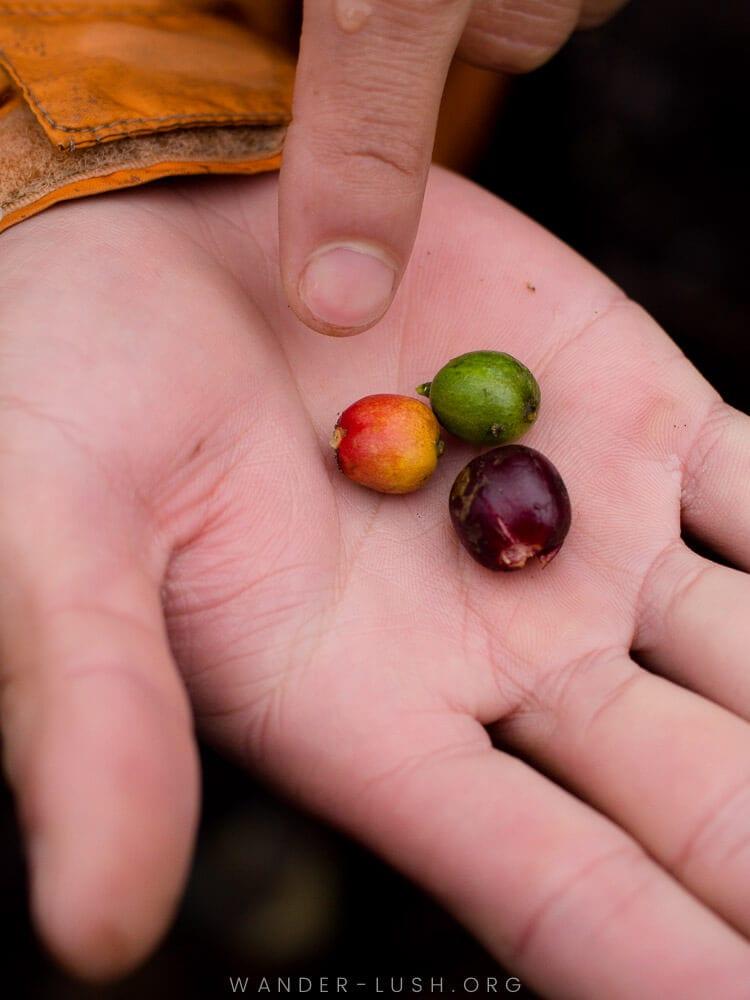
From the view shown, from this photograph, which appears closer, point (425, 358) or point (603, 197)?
point (425, 358)

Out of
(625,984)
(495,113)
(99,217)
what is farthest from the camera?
(495,113)

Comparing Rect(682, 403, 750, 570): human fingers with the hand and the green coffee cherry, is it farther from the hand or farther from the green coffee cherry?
the hand

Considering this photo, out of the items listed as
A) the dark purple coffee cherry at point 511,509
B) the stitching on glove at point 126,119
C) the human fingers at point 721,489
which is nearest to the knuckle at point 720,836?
the dark purple coffee cherry at point 511,509

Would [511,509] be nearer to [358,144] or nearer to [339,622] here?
[339,622]

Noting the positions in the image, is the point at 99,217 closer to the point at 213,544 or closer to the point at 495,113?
the point at 213,544

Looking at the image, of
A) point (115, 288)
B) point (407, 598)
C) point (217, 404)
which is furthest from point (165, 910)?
point (115, 288)

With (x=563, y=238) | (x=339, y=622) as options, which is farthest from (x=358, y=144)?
(x=563, y=238)

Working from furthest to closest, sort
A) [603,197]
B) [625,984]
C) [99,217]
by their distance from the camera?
[603,197] < [99,217] < [625,984]
